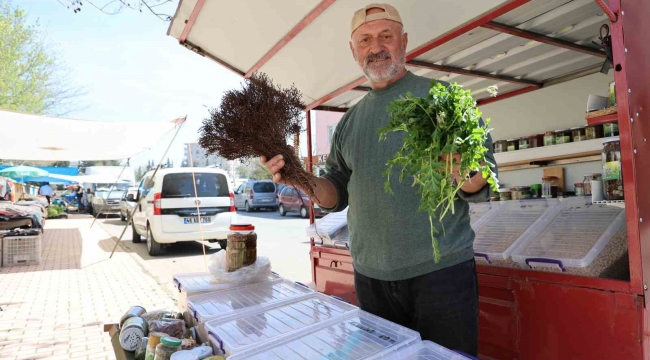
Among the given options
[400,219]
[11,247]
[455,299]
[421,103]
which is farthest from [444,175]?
[11,247]

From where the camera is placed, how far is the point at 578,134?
4.38 m

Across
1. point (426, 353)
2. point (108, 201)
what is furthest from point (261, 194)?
point (426, 353)

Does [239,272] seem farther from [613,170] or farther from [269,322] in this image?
[613,170]

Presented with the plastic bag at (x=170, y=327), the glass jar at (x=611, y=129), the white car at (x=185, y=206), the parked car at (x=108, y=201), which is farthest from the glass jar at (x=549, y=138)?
the parked car at (x=108, y=201)

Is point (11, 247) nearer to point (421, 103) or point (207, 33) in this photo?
point (207, 33)

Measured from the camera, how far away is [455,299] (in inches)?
Answer: 64.9

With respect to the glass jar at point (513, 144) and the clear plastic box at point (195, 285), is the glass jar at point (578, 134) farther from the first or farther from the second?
the clear plastic box at point (195, 285)

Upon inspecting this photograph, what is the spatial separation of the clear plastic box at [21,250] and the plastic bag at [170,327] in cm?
844

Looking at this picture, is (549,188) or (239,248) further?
(549,188)

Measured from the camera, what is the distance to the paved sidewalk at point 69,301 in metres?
4.15

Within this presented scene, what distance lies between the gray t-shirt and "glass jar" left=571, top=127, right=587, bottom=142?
342 centimetres

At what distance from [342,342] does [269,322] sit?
390 mm

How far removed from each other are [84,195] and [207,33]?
1227 inches

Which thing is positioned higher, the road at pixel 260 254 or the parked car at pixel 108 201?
the parked car at pixel 108 201
